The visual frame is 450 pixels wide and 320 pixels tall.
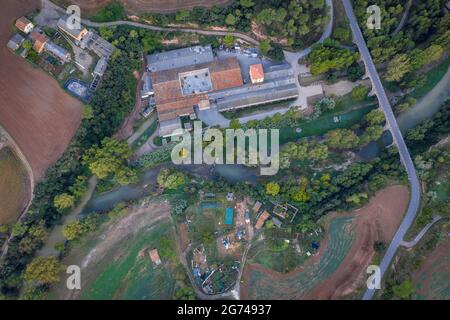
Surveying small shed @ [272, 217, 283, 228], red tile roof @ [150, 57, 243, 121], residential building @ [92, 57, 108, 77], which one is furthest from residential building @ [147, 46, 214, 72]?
small shed @ [272, 217, 283, 228]

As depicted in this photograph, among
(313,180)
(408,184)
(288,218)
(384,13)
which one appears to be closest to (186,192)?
(288,218)

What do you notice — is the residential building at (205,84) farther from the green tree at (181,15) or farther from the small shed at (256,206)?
the small shed at (256,206)

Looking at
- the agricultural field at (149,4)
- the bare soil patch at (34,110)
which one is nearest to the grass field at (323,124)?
the agricultural field at (149,4)

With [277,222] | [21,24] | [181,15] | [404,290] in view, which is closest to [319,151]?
[277,222]

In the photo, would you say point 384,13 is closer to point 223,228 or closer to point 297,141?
point 297,141

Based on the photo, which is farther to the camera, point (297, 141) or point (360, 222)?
point (297, 141)

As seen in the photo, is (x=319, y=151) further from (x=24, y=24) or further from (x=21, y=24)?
(x=21, y=24)
